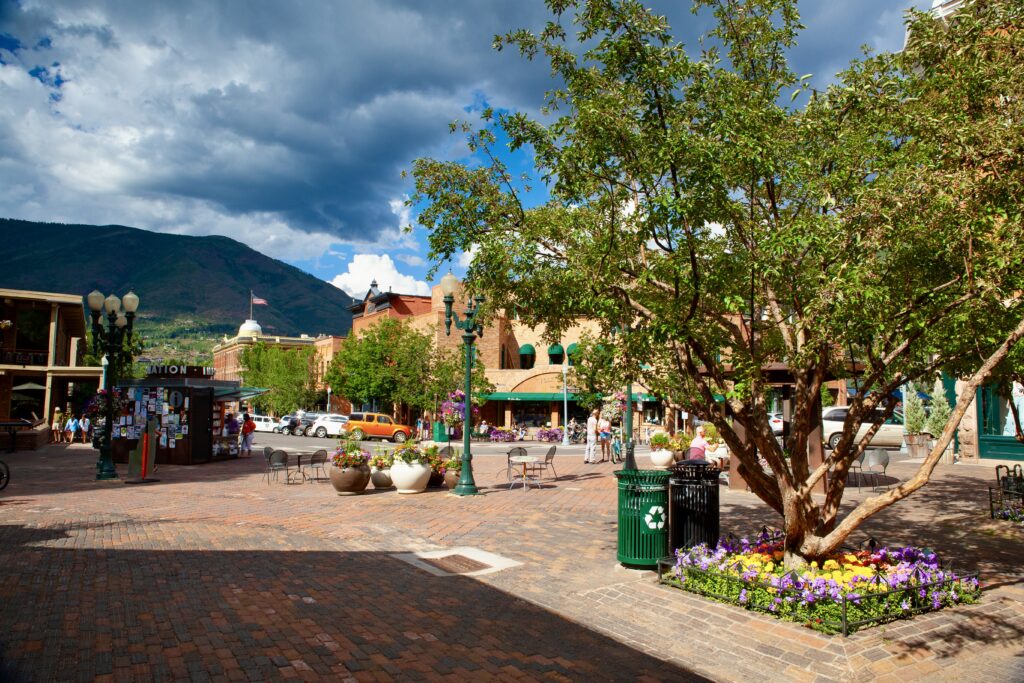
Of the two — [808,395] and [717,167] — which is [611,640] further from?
[717,167]

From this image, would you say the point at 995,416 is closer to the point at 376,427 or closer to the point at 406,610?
the point at 406,610


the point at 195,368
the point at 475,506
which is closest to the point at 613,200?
the point at 475,506

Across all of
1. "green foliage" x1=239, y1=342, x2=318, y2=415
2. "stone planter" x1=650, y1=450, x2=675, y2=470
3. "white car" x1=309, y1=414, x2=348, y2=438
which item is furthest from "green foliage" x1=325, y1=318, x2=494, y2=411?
"stone planter" x1=650, y1=450, x2=675, y2=470

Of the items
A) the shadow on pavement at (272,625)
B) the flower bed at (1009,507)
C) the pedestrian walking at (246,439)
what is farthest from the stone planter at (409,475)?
the pedestrian walking at (246,439)

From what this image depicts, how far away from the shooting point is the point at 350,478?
47.2ft

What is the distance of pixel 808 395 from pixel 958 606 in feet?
7.83

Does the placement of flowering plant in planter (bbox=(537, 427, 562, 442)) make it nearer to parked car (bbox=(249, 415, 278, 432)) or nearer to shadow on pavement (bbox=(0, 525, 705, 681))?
parked car (bbox=(249, 415, 278, 432))

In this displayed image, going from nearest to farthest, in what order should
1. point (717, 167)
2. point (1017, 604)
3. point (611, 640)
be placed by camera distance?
1. point (611, 640)
2. point (717, 167)
3. point (1017, 604)

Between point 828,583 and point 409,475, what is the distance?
9.44 metres

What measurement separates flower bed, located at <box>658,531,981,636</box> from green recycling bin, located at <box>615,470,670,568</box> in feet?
0.91

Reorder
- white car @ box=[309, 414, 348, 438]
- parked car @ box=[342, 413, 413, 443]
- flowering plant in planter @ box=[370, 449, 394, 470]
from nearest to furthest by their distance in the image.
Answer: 1. flowering plant in planter @ box=[370, 449, 394, 470]
2. parked car @ box=[342, 413, 413, 443]
3. white car @ box=[309, 414, 348, 438]

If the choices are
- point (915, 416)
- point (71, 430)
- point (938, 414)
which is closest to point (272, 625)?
point (938, 414)

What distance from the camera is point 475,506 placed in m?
13.1

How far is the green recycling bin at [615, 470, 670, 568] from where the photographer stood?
25.9 ft
